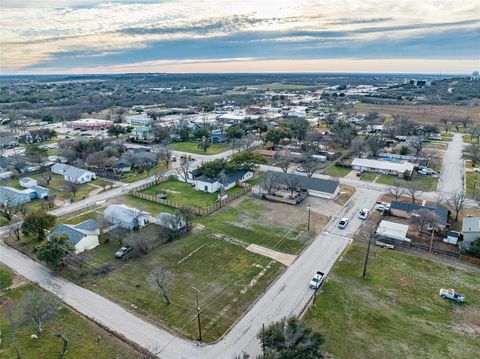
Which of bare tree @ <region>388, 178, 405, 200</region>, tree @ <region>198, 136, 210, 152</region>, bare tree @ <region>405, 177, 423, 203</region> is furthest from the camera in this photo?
tree @ <region>198, 136, 210, 152</region>

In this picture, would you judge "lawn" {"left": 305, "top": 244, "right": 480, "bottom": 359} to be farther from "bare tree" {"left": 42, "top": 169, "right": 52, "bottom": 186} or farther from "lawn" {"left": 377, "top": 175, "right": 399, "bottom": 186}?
"bare tree" {"left": 42, "top": 169, "right": 52, "bottom": 186}

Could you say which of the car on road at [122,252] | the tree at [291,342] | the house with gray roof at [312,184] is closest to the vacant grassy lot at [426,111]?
the house with gray roof at [312,184]

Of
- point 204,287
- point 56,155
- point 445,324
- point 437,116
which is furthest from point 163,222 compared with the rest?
point 437,116

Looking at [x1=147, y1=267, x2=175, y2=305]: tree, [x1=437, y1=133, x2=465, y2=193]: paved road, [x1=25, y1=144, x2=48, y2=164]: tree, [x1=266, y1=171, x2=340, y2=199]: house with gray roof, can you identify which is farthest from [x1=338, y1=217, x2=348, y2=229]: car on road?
[x1=25, y1=144, x2=48, y2=164]: tree

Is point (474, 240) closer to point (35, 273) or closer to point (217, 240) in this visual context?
point (217, 240)

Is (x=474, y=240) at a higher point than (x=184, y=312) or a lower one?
higher

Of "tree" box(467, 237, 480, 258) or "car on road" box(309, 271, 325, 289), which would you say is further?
"tree" box(467, 237, 480, 258)

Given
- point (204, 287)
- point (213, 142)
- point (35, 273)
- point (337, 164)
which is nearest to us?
point (204, 287)
